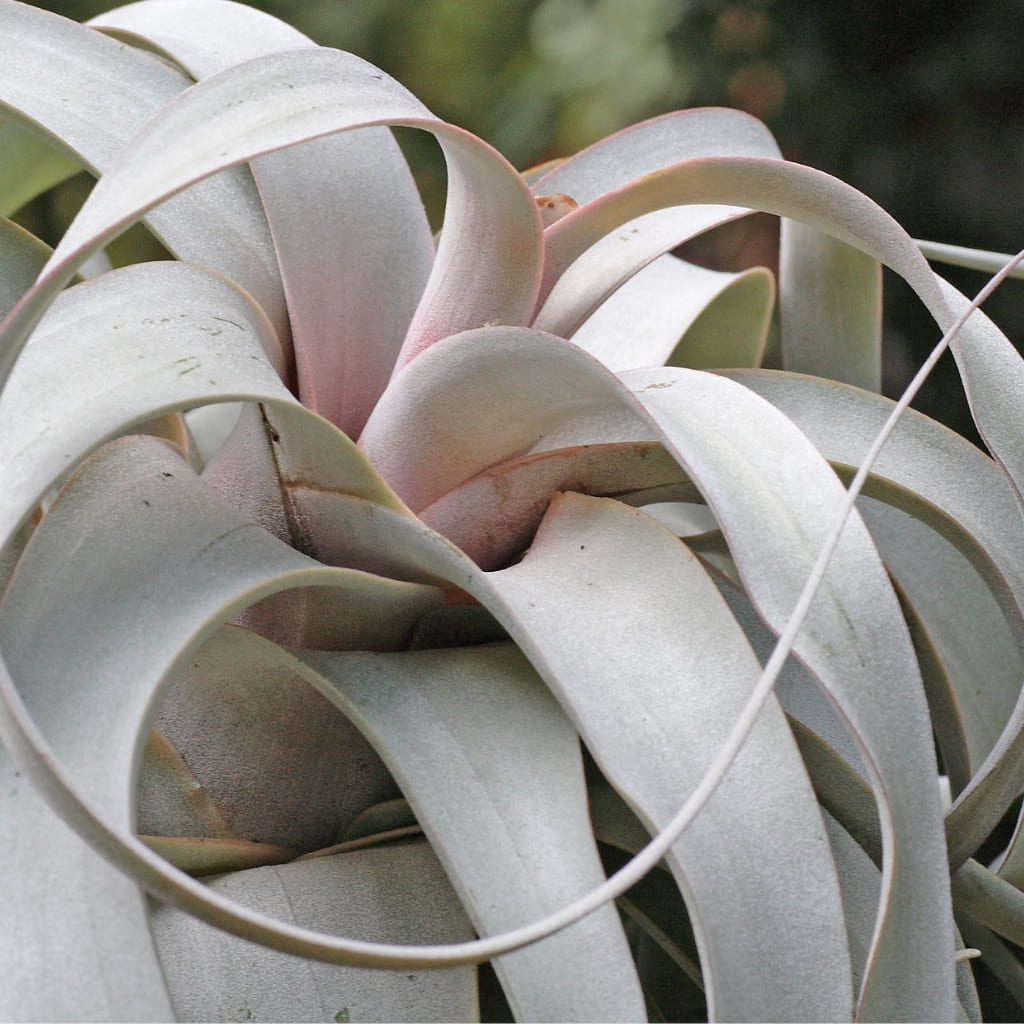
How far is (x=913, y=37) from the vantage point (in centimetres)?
79

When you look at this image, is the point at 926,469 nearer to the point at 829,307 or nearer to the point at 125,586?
the point at 829,307

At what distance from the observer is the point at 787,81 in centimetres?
82

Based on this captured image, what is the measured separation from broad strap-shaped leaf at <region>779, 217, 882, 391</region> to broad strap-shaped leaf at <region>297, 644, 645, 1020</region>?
0.21 metres

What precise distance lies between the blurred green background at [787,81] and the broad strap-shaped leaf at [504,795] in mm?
610

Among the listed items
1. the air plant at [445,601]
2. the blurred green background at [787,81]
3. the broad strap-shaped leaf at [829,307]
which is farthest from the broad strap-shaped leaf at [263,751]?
the blurred green background at [787,81]

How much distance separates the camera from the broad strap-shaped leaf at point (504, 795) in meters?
0.22

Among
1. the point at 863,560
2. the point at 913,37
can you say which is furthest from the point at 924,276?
the point at 913,37

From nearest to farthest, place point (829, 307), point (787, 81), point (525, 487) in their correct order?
point (525, 487) → point (829, 307) → point (787, 81)

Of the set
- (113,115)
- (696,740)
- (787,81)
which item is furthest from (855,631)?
(787,81)

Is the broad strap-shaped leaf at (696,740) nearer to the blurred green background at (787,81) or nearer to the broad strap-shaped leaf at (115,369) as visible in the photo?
the broad strap-shaped leaf at (115,369)

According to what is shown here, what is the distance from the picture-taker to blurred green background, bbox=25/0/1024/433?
0.78 metres

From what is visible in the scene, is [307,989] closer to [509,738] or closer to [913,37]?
[509,738]

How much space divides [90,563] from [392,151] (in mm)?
186

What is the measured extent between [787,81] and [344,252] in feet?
2.02
